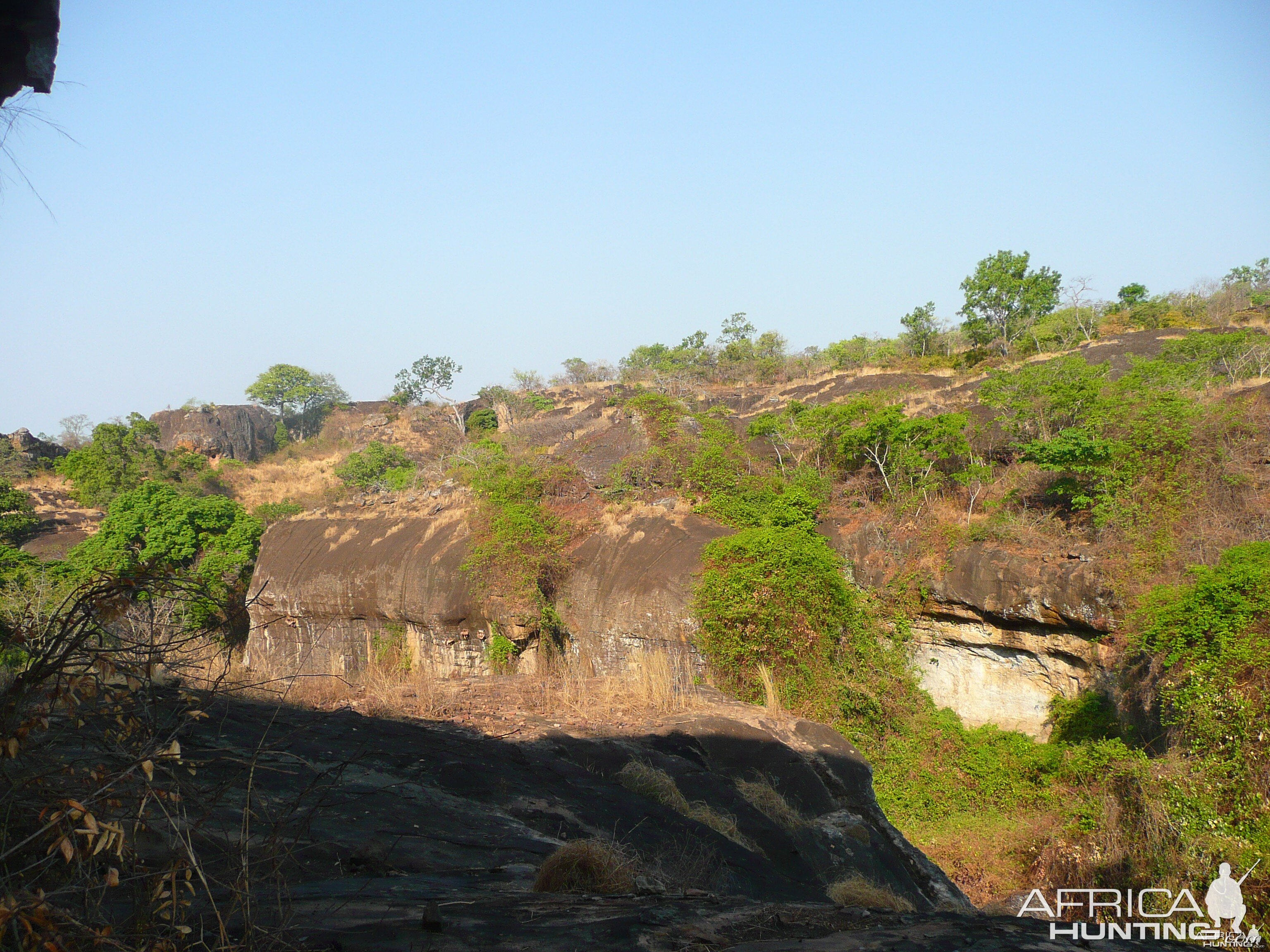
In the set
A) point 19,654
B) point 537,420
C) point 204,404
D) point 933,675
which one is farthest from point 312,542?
point 204,404


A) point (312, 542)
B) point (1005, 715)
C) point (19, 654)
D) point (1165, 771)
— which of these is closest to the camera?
point (19, 654)

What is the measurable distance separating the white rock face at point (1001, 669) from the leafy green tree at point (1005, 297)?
16496 mm

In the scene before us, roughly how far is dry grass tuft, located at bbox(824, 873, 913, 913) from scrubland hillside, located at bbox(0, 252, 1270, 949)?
1.98m

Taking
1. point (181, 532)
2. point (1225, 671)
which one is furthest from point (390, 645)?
point (1225, 671)

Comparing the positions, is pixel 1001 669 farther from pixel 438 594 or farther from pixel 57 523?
pixel 57 523

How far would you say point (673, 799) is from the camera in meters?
6.85

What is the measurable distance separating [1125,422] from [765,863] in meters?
11.0

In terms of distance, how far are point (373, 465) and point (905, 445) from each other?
23136mm

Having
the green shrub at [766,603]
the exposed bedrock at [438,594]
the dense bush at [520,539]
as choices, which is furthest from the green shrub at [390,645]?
the green shrub at [766,603]

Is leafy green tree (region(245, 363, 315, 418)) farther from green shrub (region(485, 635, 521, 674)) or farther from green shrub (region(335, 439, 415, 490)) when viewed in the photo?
green shrub (region(485, 635, 521, 674))

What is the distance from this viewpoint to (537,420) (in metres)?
29.9

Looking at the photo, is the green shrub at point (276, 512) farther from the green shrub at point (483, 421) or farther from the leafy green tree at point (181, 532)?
the green shrub at point (483, 421)

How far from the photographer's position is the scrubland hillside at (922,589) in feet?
31.4

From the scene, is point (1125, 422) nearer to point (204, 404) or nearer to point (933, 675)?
point (933, 675)
